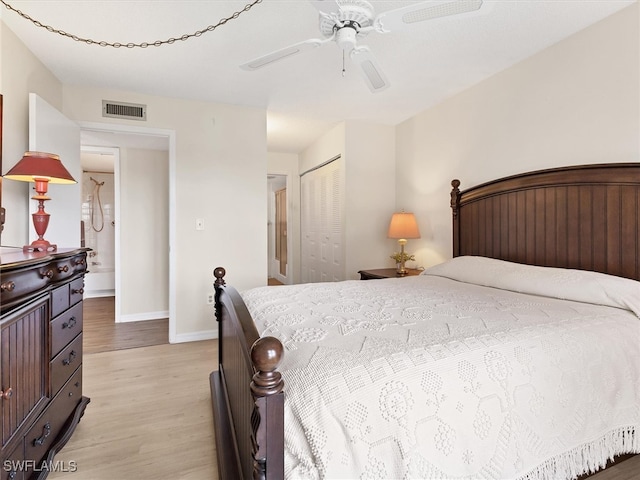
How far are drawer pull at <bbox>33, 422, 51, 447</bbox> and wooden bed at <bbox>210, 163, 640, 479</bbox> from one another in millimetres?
723

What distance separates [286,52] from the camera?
5.71ft

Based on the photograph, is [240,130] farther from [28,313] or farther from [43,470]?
[43,470]

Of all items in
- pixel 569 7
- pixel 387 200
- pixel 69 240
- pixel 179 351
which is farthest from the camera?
pixel 387 200

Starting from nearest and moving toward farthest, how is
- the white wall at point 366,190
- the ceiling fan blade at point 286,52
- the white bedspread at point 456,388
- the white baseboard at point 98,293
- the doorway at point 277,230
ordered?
1. the white bedspread at point 456,388
2. the ceiling fan blade at point 286,52
3. the white wall at point 366,190
4. the white baseboard at point 98,293
5. the doorway at point 277,230

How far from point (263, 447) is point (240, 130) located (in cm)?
333

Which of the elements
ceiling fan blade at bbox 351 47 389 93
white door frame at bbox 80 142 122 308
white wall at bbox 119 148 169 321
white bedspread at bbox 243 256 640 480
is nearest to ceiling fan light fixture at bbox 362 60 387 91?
ceiling fan blade at bbox 351 47 389 93

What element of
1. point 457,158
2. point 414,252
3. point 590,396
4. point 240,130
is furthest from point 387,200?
point 590,396

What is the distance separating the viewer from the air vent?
10.4ft

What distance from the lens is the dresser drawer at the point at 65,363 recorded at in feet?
5.12

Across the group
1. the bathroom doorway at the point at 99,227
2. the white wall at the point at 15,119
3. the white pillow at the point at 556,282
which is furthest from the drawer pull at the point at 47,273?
the bathroom doorway at the point at 99,227

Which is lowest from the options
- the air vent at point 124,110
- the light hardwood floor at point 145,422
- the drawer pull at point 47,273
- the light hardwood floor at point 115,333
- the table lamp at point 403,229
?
the light hardwood floor at point 145,422

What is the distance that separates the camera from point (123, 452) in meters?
1.72

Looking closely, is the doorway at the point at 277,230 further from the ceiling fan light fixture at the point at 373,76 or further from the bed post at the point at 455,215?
the ceiling fan light fixture at the point at 373,76

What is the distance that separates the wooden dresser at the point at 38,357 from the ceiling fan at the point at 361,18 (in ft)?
4.76
